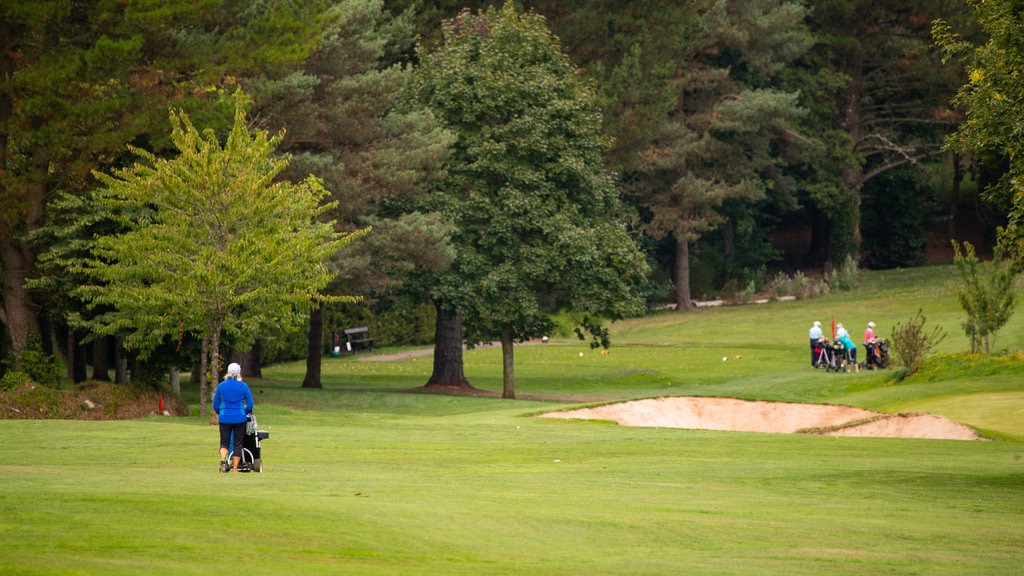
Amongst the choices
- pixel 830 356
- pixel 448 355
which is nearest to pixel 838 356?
pixel 830 356

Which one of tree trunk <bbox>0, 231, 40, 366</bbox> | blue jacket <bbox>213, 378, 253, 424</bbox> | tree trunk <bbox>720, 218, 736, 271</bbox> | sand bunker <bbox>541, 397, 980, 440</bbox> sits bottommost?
sand bunker <bbox>541, 397, 980, 440</bbox>

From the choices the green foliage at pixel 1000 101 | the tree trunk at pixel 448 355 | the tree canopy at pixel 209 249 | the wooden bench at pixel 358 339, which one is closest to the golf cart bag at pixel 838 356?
the tree trunk at pixel 448 355

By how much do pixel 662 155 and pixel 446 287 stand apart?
88.0 feet

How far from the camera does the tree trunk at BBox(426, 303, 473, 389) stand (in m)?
46.5

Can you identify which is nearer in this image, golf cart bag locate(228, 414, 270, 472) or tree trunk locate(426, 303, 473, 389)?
golf cart bag locate(228, 414, 270, 472)

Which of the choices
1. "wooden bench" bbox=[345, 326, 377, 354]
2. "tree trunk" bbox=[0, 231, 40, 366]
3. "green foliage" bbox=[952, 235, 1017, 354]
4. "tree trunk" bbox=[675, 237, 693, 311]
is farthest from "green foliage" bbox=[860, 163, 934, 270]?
"tree trunk" bbox=[0, 231, 40, 366]

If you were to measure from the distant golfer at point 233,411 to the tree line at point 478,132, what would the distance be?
1087 centimetres

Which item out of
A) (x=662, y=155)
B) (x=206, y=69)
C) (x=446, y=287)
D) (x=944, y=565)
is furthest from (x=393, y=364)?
(x=944, y=565)

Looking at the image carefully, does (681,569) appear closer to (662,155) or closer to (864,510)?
(864,510)

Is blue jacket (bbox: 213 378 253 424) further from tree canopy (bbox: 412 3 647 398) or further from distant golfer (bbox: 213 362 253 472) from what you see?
tree canopy (bbox: 412 3 647 398)

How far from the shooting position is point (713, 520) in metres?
14.5

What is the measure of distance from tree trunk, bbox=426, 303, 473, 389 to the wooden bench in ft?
53.4

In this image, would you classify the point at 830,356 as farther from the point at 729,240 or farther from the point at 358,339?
the point at 729,240

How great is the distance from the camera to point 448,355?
4650 cm
